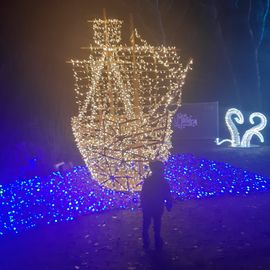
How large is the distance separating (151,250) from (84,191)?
3139 millimetres

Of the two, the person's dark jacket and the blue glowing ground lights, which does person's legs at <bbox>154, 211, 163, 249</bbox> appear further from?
the blue glowing ground lights

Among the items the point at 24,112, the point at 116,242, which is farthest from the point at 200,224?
the point at 24,112

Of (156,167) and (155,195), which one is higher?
(156,167)

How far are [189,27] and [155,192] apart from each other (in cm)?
2085

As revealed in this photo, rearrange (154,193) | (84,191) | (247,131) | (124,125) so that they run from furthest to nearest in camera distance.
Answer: (247,131) → (84,191) → (124,125) → (154,193)

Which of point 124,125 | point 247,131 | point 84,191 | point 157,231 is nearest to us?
point 157,231

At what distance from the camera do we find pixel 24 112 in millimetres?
15047

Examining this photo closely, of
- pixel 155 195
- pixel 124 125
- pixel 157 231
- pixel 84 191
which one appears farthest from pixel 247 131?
pixel 155 195

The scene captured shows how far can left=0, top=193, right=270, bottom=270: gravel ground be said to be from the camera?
6.20m

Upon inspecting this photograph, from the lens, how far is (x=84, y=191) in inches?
374

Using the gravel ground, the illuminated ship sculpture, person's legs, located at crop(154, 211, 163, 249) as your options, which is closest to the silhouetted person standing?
person's legs, located at crop(154, 211, 163, 249)

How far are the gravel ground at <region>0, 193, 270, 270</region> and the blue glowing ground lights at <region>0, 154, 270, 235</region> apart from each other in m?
0.28

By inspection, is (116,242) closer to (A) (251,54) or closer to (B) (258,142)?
(B) (258,142)

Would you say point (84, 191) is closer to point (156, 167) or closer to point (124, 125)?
point (124, 125)
